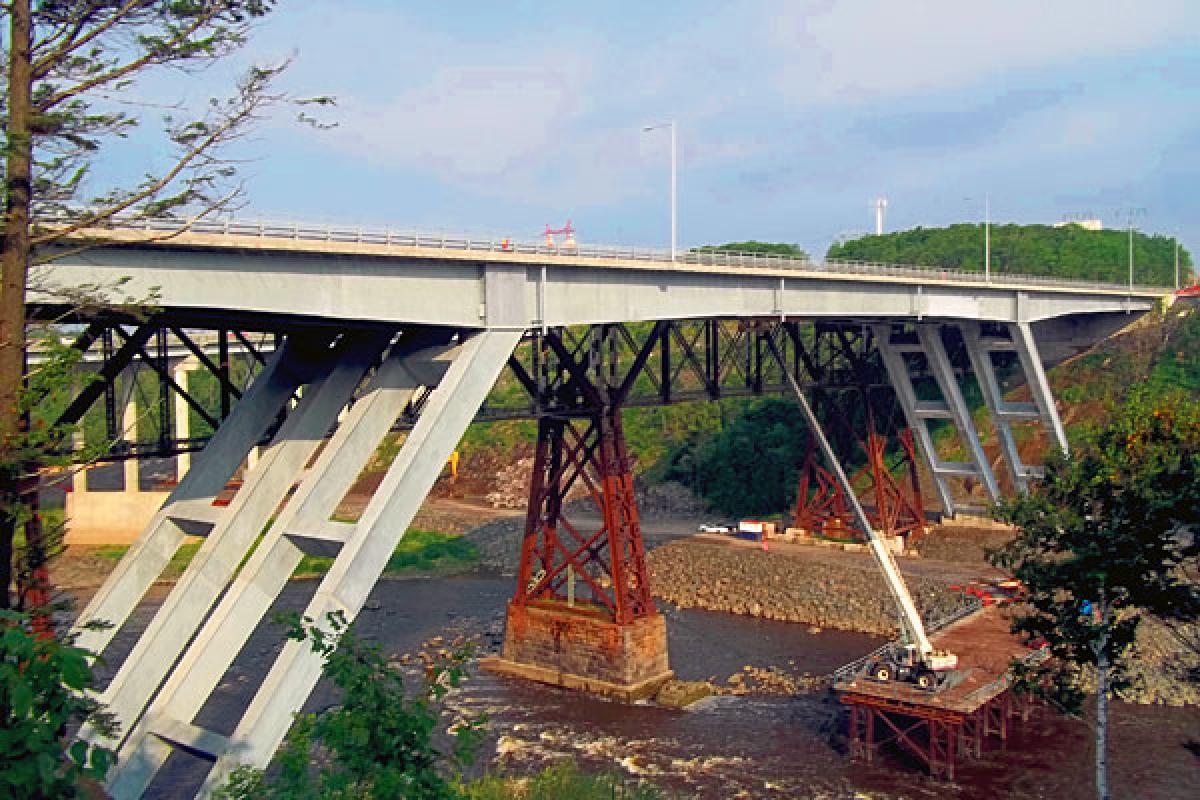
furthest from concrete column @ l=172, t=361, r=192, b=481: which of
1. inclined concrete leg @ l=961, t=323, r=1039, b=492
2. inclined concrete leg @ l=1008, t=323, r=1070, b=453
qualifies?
inclined concrete leg @ l=1008, t=323, r=1070, b=453

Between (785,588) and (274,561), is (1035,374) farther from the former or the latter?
(274,561)

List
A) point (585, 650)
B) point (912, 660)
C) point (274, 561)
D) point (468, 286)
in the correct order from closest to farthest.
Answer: point (274, 561), point (468, 286), point (912, 660), point (585, 650)

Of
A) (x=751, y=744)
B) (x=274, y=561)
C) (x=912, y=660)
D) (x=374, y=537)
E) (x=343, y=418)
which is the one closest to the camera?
(x=374, y=537)

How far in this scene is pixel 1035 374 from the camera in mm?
42000

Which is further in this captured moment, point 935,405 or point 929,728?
point 935,405

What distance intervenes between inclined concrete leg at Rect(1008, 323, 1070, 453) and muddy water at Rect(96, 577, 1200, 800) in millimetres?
17786

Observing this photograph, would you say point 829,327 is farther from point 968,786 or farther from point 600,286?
point 968,786

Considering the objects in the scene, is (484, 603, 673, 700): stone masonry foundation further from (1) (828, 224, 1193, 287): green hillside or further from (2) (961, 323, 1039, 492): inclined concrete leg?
(1) (828, 224, 1193, 287): green hillside

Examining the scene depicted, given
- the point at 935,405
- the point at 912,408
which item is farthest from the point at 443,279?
the point at 935,405

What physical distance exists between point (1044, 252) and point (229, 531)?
235ft

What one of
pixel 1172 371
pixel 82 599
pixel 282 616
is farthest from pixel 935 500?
pixel 282 616

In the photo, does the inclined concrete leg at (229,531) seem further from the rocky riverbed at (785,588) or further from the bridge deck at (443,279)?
the rocky riverbed at (785,588)

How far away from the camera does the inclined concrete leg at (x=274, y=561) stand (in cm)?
1586

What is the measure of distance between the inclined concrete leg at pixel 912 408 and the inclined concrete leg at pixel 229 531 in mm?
25965
